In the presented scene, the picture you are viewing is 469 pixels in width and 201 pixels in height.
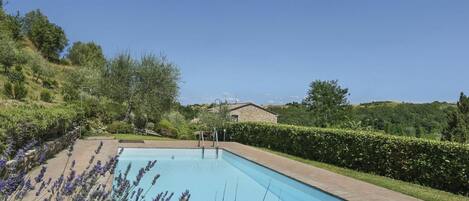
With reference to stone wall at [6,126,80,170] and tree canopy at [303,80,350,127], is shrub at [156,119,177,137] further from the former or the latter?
stone wall at [6,126,80,170]

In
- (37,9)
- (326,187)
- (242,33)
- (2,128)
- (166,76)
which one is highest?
(37,9)

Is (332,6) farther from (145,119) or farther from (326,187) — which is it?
(145,119)

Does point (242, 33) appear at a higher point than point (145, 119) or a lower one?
higher

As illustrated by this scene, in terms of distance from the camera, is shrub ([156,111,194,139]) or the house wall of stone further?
the house wall of stone

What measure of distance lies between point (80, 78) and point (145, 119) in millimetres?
7895

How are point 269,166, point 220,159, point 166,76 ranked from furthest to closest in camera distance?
1. point 166,76
2. point 220,159
3. point 269,166

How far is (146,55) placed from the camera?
29.7 meters

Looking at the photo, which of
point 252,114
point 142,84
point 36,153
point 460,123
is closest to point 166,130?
point 142,84

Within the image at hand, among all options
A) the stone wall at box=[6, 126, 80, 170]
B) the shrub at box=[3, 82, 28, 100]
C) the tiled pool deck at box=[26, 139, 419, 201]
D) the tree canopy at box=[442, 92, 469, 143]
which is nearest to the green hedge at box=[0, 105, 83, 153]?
the stone wall at box=[6, 126, 80, 170]

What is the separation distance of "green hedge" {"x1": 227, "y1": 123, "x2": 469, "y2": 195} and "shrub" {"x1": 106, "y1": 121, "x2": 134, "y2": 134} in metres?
11.3

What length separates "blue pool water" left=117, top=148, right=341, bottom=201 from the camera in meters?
10.6

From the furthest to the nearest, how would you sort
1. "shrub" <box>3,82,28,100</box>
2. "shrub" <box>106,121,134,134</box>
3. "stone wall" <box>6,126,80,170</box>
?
"shrub" <box>106,121,134,134</box> < "shrub" <box>3,82,28,100</box> < "stone wall" <box>6,126,80,170</box>

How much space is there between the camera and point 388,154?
43.8 ft

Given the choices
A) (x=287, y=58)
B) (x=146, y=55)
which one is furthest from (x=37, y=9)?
(x=287, y=58)
